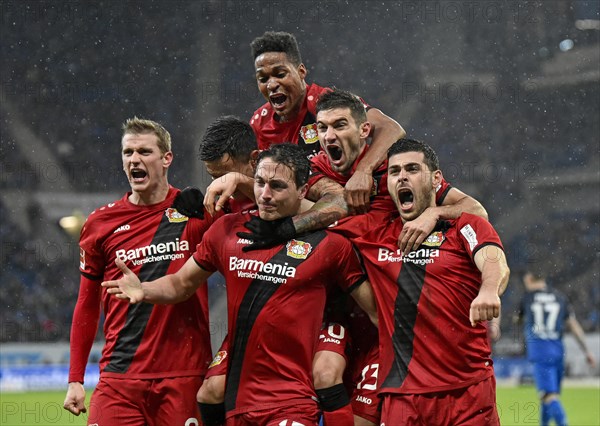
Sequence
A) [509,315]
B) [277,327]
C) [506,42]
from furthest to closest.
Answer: [506,42] < [509,315] < [277,327]

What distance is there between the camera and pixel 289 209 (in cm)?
422

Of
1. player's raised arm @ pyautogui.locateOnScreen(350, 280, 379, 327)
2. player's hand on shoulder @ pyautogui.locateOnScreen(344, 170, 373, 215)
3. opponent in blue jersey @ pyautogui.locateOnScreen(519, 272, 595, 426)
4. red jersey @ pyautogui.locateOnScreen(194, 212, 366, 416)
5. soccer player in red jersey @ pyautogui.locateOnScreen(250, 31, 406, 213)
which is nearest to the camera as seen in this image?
red jersey @ pyautogui.locateOnScreen(194, 212, 366, 416)

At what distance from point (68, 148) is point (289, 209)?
19642 millimetres

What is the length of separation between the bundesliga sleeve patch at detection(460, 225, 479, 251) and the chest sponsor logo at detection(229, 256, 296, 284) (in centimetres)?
88

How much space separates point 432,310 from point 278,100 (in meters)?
1.68

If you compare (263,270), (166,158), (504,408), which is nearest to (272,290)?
(263,270)

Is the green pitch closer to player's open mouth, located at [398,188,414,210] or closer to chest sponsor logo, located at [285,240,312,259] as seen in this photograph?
player's open mouth, located at [398,188,414,210]

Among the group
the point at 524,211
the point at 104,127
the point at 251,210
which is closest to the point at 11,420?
the point at 251,210

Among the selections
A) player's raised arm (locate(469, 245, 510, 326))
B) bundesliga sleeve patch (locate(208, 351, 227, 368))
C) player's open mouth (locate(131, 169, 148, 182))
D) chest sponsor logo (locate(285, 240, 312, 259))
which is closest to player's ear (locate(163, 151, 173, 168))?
player's open mouth (locate(131, 169, 148, 182))

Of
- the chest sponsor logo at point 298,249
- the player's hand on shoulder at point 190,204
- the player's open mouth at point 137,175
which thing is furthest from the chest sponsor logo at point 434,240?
the player's open mouth at point 137,175

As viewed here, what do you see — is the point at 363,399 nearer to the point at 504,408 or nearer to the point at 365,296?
the point at 365,296

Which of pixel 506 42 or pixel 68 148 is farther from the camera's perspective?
pixel 506 42

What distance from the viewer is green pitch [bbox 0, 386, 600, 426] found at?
38.3ft

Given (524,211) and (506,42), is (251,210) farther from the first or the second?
(506,42)
